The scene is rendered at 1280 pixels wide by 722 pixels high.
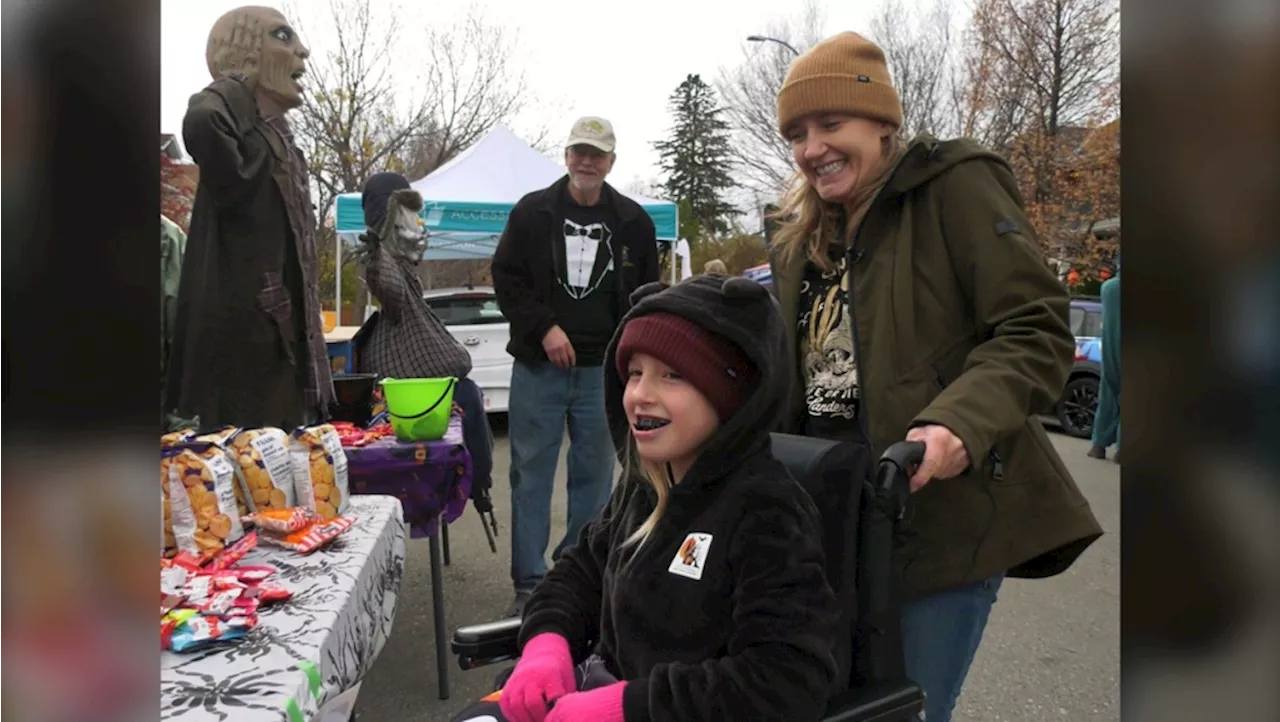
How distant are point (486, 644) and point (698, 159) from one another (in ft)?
150

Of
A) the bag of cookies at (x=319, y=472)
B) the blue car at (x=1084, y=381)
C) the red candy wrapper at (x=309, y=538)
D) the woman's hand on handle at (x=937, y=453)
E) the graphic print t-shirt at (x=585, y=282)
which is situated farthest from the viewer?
the blue car at (x=1084, y=381)

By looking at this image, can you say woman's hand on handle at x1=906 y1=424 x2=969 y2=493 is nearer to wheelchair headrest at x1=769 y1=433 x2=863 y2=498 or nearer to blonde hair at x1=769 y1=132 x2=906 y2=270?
wheelchair headrest at x1=769 y1=433 x2=863 y2=498

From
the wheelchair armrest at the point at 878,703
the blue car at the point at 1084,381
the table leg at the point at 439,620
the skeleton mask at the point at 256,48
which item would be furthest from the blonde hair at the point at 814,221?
the blue car at the point at 1084,381

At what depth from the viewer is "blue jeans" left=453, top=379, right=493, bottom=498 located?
3.91 metres

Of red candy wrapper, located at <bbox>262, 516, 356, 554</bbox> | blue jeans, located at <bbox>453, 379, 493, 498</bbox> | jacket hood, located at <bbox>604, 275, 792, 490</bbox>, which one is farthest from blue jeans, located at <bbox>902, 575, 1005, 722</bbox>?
blue jeans, located at <bbox>453, 379, 493, 498</bbox>

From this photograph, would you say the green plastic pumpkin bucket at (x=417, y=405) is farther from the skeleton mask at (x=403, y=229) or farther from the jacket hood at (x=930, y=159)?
the jacket hood at (x=930, y=159)

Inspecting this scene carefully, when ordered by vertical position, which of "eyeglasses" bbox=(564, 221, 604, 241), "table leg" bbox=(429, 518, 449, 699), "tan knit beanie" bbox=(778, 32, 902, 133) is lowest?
"table leg" bbox=(429, 518, 449, 699)

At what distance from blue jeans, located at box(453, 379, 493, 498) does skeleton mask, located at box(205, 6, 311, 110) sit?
172 cm

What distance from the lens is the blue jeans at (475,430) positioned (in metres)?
3.91

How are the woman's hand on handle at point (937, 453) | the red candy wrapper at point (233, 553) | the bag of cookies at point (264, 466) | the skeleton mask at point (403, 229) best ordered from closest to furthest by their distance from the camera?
the woman's hand on handle at point (937, 453) < the red candy wrapper at point (233, 553) < the bag of cookies at point (264, 466) < the skeleton mask at point (403, 229)

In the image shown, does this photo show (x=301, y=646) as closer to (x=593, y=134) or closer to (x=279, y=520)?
(x=279, y=520)

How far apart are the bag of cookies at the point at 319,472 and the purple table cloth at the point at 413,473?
0.59 meters

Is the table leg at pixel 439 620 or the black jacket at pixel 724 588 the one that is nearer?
the black jacket at pixel 724 588
